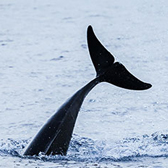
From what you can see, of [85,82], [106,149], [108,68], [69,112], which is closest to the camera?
[69,112]

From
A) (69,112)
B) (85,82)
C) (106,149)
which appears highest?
(69,112)

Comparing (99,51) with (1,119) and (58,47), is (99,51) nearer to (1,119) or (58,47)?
(1,119)

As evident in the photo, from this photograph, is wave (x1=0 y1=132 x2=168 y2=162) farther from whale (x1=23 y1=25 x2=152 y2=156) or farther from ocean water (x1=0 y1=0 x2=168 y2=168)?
whale (x1=23 y1=25 x2=152 y2=156)

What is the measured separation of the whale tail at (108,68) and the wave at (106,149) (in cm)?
94

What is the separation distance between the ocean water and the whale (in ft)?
0.52

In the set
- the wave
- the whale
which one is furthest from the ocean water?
the whale

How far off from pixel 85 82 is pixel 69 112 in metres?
5.78

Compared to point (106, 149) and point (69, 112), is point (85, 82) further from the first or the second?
point (69, 112)

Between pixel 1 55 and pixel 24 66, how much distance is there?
1.69 meters

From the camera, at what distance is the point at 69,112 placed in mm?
8859

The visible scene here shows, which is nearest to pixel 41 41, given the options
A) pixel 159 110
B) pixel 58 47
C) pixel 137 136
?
pixel 58 47

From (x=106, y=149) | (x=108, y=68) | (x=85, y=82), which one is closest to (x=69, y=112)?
(x=106, y=149)

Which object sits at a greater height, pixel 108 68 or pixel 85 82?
pixel 108 68

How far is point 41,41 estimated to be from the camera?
19.8 meters
